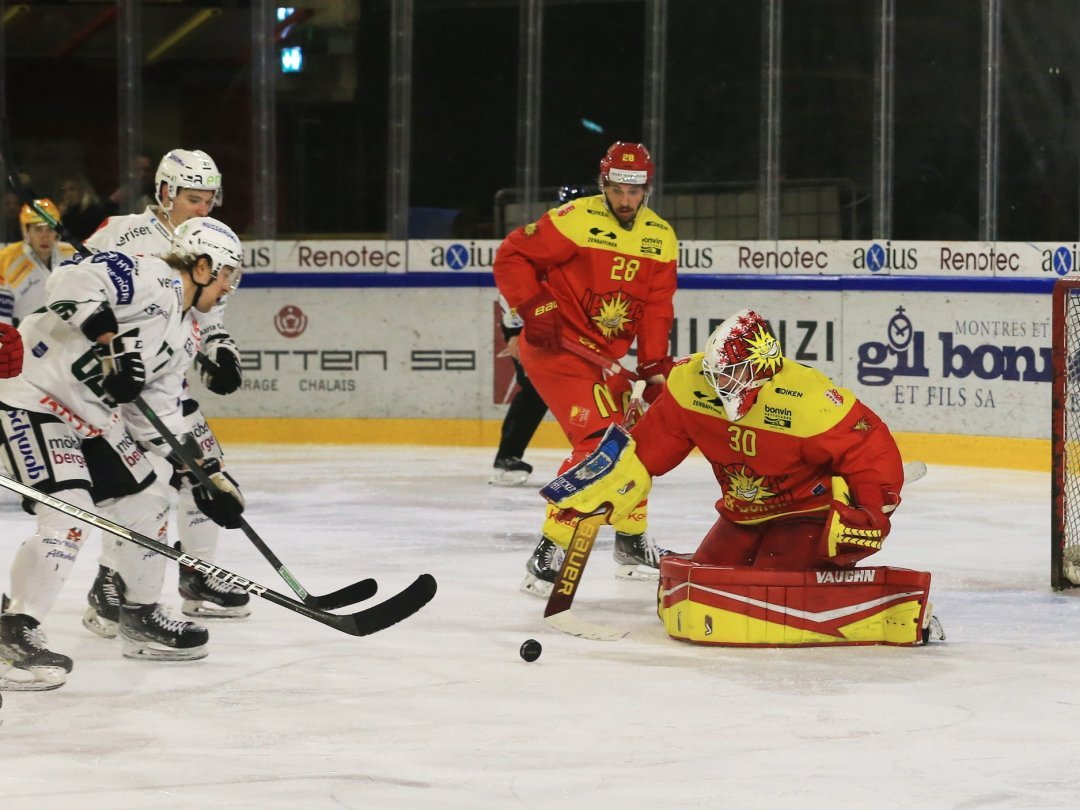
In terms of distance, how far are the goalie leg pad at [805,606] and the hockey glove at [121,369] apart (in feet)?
4.46

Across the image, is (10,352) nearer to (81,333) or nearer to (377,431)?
(81,333)

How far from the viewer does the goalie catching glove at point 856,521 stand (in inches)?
162

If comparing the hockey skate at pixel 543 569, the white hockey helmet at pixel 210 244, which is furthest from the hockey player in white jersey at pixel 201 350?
the hockey skate at pixel 543 569

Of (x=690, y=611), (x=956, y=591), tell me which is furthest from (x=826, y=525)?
(x=956, y=591)

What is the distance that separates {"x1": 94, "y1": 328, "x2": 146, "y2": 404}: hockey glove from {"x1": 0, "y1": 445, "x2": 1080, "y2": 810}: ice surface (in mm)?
640

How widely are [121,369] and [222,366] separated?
90 cm

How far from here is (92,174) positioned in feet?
32.4

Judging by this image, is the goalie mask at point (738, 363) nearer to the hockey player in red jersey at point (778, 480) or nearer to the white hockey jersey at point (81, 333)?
the hockey player in red jersey at point (778, 480)

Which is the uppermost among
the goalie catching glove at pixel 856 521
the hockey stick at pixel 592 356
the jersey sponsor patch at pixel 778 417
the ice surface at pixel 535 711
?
the hockey stick at pixel 592 356

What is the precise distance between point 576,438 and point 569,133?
4.71m

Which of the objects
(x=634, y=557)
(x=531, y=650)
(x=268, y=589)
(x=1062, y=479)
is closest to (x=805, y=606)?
(x=531, y=650)

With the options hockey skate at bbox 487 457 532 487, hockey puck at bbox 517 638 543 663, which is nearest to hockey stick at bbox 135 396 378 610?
hockey puck at bbox 517 638 543 663

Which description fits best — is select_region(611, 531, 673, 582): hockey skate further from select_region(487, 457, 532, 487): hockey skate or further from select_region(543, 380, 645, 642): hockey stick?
select_region(487, 457, 532, 487): hockey skate

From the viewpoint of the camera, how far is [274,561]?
4.50m
